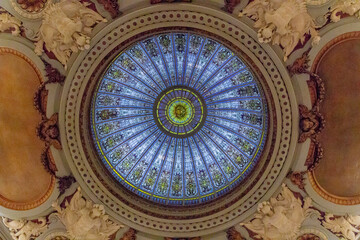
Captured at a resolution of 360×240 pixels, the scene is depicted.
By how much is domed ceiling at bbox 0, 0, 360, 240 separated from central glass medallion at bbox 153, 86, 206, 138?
5 cm

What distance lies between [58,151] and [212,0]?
5.90m

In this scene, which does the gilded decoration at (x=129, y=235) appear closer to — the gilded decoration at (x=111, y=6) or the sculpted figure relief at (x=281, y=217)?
the sculpted figure relief at (x=281, y=217)

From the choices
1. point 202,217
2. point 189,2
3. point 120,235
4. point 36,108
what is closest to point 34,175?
point 36,108

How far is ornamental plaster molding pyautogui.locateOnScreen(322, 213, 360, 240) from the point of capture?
11.6 meters

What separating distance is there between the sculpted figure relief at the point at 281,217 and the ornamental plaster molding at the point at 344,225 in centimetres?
56

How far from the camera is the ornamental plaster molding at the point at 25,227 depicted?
1197 cm

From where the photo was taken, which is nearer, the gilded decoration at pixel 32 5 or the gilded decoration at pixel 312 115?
the gilded decoration at pixel 32 5

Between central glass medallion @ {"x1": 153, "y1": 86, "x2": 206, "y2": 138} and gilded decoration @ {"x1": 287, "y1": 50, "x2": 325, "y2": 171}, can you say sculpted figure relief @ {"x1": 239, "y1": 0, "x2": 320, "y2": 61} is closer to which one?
gilded decoration @ {"x1": 287, "y1": 50, "x2": 325, "y2": 171}

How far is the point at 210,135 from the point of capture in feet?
48.1

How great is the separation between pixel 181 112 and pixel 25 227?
5.93 m

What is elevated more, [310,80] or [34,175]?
[310,80]

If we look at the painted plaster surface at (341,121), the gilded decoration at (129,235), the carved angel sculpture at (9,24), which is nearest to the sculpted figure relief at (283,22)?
the painted plaster surface at (341,121)

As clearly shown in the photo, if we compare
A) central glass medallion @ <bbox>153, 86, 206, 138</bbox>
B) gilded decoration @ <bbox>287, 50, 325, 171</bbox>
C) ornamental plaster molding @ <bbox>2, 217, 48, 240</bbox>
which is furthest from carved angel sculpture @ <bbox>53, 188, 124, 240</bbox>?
gilded decoration @ <bbox>287, 50, 325, 171</bbox>

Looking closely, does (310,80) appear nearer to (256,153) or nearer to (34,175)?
(256,153)
